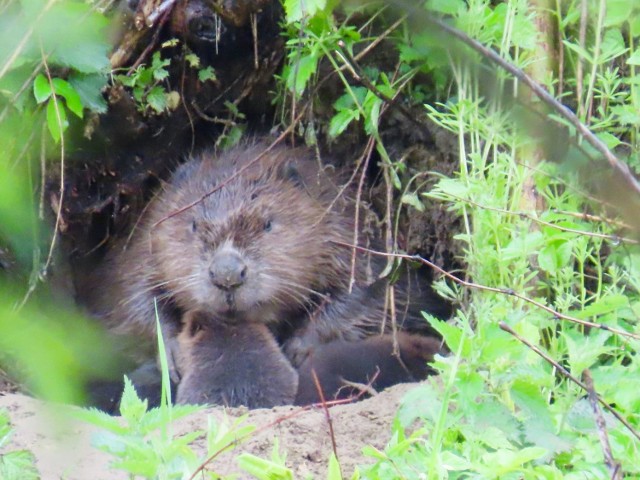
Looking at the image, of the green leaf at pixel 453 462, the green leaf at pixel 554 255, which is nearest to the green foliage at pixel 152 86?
the green leaf at pixel 554 255

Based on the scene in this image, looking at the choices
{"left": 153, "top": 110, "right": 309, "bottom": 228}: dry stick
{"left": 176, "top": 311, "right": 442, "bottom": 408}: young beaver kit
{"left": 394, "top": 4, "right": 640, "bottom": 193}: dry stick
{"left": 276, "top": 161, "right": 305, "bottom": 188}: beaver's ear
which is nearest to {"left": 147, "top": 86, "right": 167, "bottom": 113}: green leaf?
{"left": 153, "top": 110, "right": 309, "bottom": 228}: dry stick

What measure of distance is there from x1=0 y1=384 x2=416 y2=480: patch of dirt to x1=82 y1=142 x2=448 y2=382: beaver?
1030 mm

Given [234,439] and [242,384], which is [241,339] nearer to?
[242,384]

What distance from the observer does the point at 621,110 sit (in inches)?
139

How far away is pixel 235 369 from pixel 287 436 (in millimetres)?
1020

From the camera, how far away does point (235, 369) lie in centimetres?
409

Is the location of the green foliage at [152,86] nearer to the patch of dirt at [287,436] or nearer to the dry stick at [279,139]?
the dry stick at [279,139]

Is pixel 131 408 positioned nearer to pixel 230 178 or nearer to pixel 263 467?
pixel 263 467

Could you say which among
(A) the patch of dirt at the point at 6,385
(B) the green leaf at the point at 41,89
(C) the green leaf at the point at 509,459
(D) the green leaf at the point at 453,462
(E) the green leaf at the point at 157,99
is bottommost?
(A) the patch of dirt at the point at 6,385

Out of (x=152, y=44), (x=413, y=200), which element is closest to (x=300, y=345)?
(x=413, y=200)

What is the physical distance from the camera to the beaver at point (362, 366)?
402 cm

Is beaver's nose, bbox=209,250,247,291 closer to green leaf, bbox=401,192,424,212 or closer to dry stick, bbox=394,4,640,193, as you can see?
green leaf, bbox=401,192,424,212

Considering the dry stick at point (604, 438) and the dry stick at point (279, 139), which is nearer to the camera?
the dry stick at point (604, 438)

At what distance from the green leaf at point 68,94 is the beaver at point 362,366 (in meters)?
1.47
